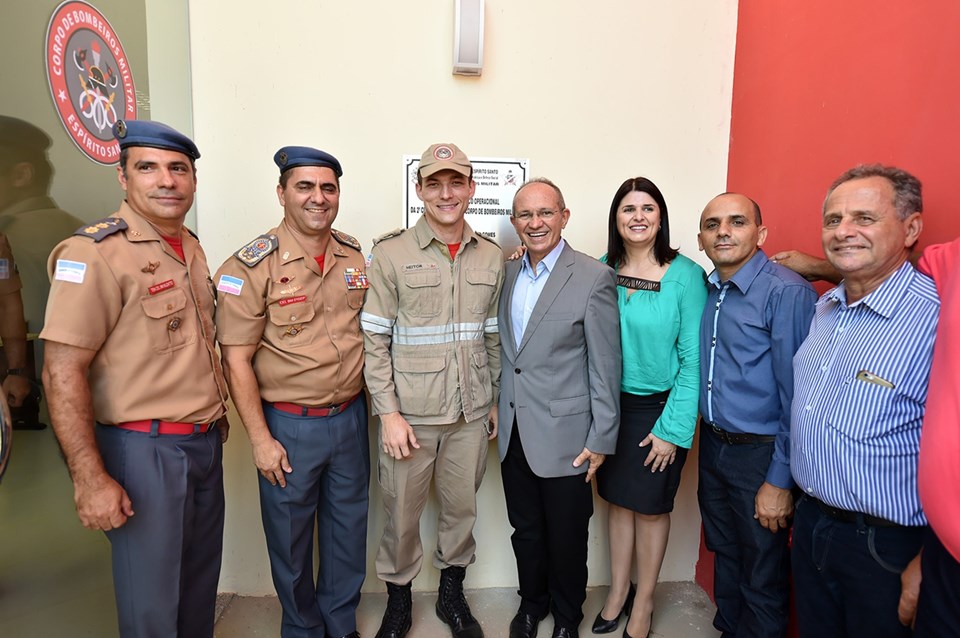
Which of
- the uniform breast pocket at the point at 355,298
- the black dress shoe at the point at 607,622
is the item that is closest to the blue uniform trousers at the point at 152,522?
the uniform breast pocket at the point at 355,298

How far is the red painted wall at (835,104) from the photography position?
4.72 feet

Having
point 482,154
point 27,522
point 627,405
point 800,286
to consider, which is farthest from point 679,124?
point 27,522

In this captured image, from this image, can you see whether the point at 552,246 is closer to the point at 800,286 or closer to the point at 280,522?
the point at 800,286

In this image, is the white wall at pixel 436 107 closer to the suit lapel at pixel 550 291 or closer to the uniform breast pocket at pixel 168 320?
the suit lapel at pixel 550 291

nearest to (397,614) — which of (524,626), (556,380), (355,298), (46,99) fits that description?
(524,626)

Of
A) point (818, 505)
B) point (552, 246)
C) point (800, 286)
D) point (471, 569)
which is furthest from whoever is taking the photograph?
point (471, 569)

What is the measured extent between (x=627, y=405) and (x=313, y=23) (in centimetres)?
215

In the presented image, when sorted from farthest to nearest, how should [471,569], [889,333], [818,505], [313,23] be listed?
[471,569]
[313,23]
[818,505]
[889,333]

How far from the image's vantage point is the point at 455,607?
7.40ft

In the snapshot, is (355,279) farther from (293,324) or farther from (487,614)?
(487,614)

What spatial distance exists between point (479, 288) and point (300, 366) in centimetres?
74

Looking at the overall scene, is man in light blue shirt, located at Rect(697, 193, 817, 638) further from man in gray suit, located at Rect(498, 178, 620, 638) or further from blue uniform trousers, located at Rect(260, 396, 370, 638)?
blue uniform trousers, located at Rect(260, 396, 370, 638)

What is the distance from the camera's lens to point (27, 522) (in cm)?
148

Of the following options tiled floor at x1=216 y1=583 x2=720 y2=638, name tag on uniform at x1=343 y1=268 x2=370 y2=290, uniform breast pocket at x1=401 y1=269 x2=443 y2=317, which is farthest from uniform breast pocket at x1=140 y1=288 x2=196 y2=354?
tiled floor at x1=216 y1=583 x2=720 y2=638
